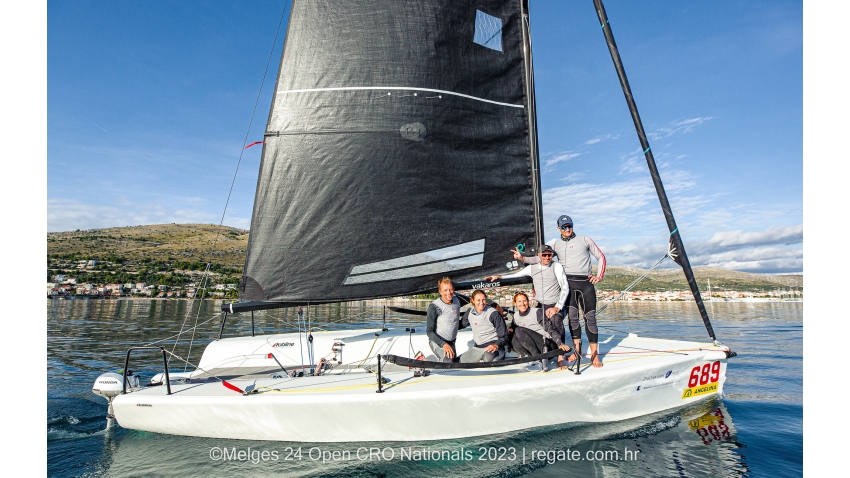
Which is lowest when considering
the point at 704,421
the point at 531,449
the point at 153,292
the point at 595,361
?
the point at 153,292

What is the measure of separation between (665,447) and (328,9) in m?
7.12

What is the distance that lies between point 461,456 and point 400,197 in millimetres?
3407

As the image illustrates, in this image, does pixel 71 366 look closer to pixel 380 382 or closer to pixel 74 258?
pixel 380 382

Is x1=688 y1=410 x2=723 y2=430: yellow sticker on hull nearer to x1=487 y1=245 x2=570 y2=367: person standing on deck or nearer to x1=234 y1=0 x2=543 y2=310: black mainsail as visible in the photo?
x1=487 y1=245 x2=570 y2=367: person standing on deck

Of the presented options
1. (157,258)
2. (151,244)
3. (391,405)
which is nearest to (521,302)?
(391,405)

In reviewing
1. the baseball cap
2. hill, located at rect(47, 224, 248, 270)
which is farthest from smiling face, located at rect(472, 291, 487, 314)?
hill, located at rect(47, 224, 248, 270)

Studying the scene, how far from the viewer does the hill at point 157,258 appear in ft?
180

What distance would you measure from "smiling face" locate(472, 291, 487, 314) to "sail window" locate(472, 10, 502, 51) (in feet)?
13.0

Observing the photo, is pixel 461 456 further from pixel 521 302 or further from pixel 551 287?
pixel 551 287

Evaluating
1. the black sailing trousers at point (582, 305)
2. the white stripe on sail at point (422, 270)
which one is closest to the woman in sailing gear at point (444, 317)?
the white stripe on sail at point (422, 270)

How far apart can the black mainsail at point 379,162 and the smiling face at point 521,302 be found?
0.90 m

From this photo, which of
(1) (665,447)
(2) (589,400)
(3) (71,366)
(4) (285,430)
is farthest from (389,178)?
(3) (71,366)

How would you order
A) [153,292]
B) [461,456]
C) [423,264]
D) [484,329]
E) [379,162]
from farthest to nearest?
[153,292], [423,264], [379,162], [484,329], [461,456]

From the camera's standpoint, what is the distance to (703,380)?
5645 mm
